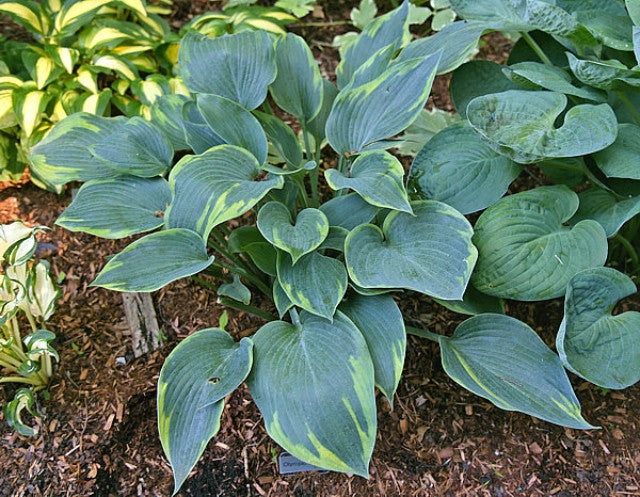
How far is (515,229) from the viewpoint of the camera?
146 cm

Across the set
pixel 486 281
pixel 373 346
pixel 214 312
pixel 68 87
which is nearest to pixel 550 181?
pixel 486 281

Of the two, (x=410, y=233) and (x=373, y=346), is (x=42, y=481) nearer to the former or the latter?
(x=373, y=346)

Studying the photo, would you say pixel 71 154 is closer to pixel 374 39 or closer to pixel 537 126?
pixel 374 39

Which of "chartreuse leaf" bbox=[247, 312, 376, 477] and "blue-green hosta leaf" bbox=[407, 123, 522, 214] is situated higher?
"blue-green hosta leaf" bbox=[407, 123, 522, 214]

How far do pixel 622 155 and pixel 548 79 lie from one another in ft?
0.91

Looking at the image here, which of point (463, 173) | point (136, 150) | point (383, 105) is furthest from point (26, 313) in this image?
point (463, 173)

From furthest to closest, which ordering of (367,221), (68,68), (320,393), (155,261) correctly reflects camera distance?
(68,68) < (367,221) < (155,261) < (320,393)

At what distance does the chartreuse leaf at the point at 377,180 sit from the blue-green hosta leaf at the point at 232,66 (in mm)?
376

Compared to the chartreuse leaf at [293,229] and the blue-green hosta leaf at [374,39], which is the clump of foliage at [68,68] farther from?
the chartreuse leaf at [293,229]

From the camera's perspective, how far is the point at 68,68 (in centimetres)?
199

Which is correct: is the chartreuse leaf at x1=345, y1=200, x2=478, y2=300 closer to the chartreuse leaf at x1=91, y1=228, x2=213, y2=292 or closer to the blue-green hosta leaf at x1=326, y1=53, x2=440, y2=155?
the blue-green hosta leaf at x1=326, y1=53, x2=440, y2=155

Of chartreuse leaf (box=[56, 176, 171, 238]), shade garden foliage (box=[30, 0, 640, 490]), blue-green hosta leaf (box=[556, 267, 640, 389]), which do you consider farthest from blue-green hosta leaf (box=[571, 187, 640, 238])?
chartreuse leaf (box=[56, 176, 171, 238])

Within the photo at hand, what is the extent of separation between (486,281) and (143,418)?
99cm

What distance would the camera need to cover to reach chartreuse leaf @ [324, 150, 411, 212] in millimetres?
1378
